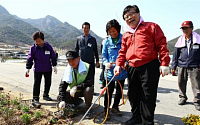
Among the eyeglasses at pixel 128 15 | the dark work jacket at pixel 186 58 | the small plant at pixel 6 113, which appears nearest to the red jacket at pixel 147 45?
the eyeglasses at pixel 128 15

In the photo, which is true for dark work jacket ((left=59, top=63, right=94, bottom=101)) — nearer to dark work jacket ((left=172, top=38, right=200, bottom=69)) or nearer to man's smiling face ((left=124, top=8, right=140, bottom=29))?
man's smiling face ((left=124, top=8, right=140, bottom=29))

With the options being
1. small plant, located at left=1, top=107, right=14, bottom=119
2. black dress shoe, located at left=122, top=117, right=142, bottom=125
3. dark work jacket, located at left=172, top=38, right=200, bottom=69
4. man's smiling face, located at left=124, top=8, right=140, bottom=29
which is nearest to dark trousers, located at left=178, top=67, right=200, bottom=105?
dark work jacket, located at left=172, top=38, right=200, bottom=69

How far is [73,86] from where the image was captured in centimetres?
361

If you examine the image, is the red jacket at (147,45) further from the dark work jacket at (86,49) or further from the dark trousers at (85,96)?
the dark work jacket at (86,49)

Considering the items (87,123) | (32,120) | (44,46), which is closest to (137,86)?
(87,123)

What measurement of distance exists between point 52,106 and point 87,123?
1.25 m

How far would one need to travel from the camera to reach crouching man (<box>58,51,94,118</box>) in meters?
3.44

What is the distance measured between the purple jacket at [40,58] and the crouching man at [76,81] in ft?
3.28

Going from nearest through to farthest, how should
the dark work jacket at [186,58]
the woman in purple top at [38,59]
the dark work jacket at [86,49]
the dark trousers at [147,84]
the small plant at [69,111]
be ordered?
the dark trousers at [147,84] < the small plant at [69,111] < the dark work jacket at [186,58] < the woman in purple top at [38,59] < the dark work jacket at [86,49]

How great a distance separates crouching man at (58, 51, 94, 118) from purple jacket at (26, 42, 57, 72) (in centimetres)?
100

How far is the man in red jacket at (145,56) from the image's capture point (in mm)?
2605

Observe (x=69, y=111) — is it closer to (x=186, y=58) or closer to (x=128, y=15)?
(x=128, y=15)

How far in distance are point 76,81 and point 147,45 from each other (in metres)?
1.60

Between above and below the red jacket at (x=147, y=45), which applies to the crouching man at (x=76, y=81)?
below
